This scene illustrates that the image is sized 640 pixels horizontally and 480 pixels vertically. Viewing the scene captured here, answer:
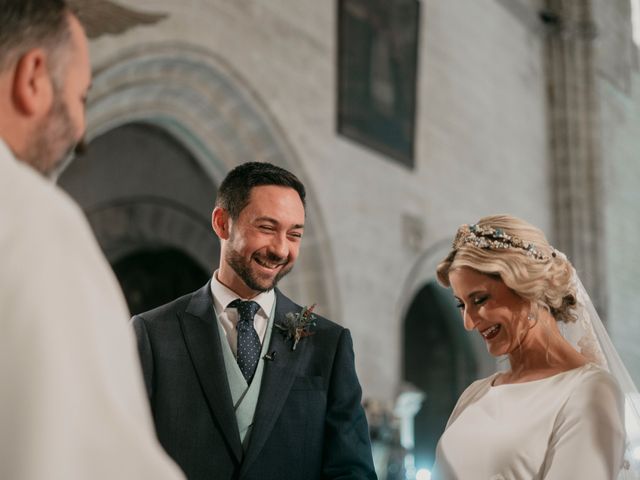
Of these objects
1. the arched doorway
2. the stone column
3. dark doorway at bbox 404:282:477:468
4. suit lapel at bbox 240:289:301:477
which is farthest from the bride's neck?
the stone column

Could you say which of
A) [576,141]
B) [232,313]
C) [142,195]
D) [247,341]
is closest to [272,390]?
[247,341]

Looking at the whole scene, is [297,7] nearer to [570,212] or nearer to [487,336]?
[570,212]

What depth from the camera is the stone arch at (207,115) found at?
7.43 m

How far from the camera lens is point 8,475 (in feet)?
2.58

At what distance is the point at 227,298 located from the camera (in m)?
2.40

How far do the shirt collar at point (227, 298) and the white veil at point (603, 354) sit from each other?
0.91m

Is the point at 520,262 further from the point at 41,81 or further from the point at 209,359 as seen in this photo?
the point at 41,81

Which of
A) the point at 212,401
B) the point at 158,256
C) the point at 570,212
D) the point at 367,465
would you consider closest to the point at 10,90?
the point at 212,401

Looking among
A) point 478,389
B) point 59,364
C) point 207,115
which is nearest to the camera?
point 59,364

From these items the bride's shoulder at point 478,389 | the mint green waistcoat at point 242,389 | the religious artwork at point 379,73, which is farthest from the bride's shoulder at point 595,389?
the religious artwork at point 379,73

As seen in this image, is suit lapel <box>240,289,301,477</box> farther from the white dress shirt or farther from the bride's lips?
the bride's lips

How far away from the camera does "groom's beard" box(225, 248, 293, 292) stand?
2299 millimetres

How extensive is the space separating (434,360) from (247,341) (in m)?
10.2

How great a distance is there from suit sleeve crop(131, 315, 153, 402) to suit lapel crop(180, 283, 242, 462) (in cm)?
10
